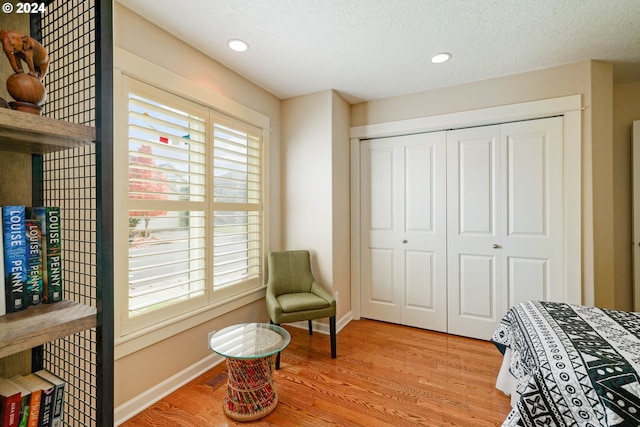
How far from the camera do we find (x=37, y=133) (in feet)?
2.46

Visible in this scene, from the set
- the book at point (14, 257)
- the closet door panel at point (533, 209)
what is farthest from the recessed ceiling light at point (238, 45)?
the closet door panel at point (533, 209)

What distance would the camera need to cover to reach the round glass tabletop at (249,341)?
5.64 ft

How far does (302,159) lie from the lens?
306cm

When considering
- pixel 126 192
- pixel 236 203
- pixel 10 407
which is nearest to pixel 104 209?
pixel 10 407

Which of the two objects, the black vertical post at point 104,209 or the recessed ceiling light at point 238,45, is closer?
the black vertical post at point 104,209

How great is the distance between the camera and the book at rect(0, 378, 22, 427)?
752mm

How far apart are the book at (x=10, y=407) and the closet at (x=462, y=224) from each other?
9.51 ft

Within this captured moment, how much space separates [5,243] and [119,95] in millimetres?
1256

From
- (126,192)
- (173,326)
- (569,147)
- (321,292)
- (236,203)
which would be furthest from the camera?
(321,292)

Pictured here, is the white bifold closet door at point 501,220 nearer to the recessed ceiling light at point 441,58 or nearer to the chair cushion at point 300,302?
the recessed ceiling light at point 441,58

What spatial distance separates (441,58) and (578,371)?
7.43ft

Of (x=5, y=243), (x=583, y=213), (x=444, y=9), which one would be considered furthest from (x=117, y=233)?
(x=583, y=213)

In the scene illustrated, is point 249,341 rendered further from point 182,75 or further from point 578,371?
point 182,75

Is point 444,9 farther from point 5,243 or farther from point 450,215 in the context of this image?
point 5,243
